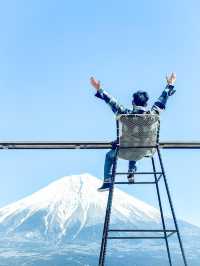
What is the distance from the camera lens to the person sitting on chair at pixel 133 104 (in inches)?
309

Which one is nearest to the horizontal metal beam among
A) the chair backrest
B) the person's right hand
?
the chair backrest

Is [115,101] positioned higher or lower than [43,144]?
higher

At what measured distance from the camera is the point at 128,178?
27.1 feet

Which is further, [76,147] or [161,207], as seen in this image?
[161,207]

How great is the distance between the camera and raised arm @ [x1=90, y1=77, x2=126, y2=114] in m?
7.80

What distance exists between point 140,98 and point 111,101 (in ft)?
1.82

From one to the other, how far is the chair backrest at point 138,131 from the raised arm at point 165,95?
493 millimetres

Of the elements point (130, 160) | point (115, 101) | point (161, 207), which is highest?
point (115, 101)

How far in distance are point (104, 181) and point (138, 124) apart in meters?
1.37

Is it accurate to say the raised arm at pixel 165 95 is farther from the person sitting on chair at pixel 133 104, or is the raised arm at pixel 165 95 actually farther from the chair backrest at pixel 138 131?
the chair backrest at pixel 138 131

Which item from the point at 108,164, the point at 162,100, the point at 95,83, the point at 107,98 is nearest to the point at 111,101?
the point at 107,98

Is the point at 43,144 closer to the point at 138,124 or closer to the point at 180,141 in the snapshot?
Result: the point at 138,124

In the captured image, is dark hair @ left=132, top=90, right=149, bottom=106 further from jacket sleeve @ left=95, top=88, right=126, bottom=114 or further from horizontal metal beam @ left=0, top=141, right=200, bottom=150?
horizontal metal beam @ left=0, top=141, right=200, bottom=150

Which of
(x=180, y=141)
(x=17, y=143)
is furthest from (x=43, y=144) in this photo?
(x=180, y=141)
